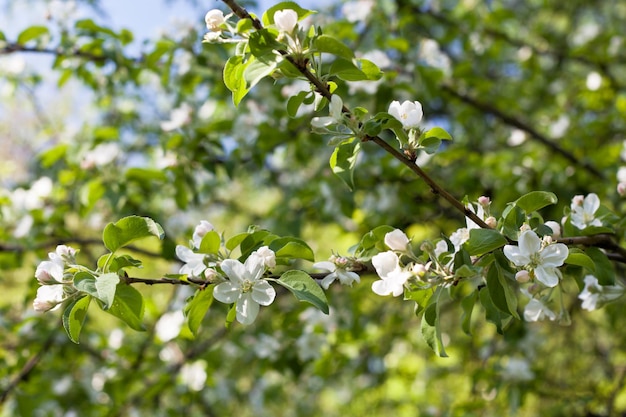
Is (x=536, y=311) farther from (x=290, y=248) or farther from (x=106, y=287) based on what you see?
(x=106, y=287)

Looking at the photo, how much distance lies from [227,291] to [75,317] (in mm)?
275

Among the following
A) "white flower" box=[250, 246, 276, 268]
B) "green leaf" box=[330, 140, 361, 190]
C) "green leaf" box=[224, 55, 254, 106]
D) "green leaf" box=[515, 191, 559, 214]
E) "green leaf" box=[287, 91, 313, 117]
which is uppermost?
"green leaf" box=[224, 55, 254, 106]

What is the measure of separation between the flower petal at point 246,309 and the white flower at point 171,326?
123 centimetres

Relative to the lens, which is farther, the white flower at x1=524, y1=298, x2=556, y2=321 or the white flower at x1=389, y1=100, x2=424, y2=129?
the white flower at x1=524, y1=298, x2=556, y2=321

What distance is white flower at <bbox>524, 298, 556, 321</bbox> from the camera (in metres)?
1.38

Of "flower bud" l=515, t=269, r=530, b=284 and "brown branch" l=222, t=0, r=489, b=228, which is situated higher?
"brown branch" l=222, t=0, r=489, b=228

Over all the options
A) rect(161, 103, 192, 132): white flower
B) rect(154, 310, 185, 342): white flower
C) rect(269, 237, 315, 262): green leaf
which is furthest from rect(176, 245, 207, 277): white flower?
rect(161, 103, 192, 132): white flower

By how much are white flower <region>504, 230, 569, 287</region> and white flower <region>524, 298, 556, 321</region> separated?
→ 23 cm

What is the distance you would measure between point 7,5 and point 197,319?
3.49 metres

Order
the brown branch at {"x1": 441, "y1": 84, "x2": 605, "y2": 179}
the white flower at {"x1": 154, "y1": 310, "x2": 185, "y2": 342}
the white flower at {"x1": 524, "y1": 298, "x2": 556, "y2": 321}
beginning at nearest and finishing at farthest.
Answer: the white flower at {"x1": 524, "y1": 298, "x2": 556, "y2": 321} → the white flower at {"x1": 154, "y1": 310, "x2": 185, "y2": 342} → the brown branch at {"x1": 441, "y1": 84, "x2": 605, "y2": 179}

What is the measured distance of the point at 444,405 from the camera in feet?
12.9

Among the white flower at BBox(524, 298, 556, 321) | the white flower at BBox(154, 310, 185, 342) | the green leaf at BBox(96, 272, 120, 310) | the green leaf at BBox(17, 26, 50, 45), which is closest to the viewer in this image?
the green leaf at BBox(96, 272, 120, 310)

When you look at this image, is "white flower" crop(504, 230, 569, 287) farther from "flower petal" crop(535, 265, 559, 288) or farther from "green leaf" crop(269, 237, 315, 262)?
"green leaf" crop(269, 237, 315, 262)

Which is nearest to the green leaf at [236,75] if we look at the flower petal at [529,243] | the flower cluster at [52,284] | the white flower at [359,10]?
the flower cluster at [52,284]
